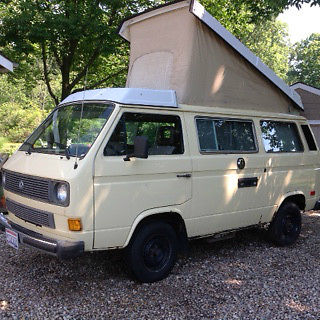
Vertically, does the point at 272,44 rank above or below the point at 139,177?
above

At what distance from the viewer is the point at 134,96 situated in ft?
13.8

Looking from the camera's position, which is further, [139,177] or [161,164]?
[161,164]

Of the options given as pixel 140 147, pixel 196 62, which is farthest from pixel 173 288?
pixel 196 62

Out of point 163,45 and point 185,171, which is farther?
point 163,45

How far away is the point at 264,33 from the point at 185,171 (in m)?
32.1

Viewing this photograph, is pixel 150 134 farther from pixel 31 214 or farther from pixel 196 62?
pixel 31 214

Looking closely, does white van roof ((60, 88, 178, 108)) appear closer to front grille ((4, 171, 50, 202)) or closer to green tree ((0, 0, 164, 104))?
front grille ((4, 171, 50, 202))

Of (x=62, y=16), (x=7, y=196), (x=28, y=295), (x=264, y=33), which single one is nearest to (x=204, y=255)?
(x=28, y=295)

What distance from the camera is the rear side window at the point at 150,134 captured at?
4039mm

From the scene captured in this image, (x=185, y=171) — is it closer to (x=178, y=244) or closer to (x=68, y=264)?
(x=178, y=244)

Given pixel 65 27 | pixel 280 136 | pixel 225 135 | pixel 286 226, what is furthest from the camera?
pixel 65 27

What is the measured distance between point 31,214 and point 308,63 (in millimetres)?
35773

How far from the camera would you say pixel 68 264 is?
488cm

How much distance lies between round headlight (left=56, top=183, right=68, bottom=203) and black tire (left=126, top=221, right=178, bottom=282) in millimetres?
976
